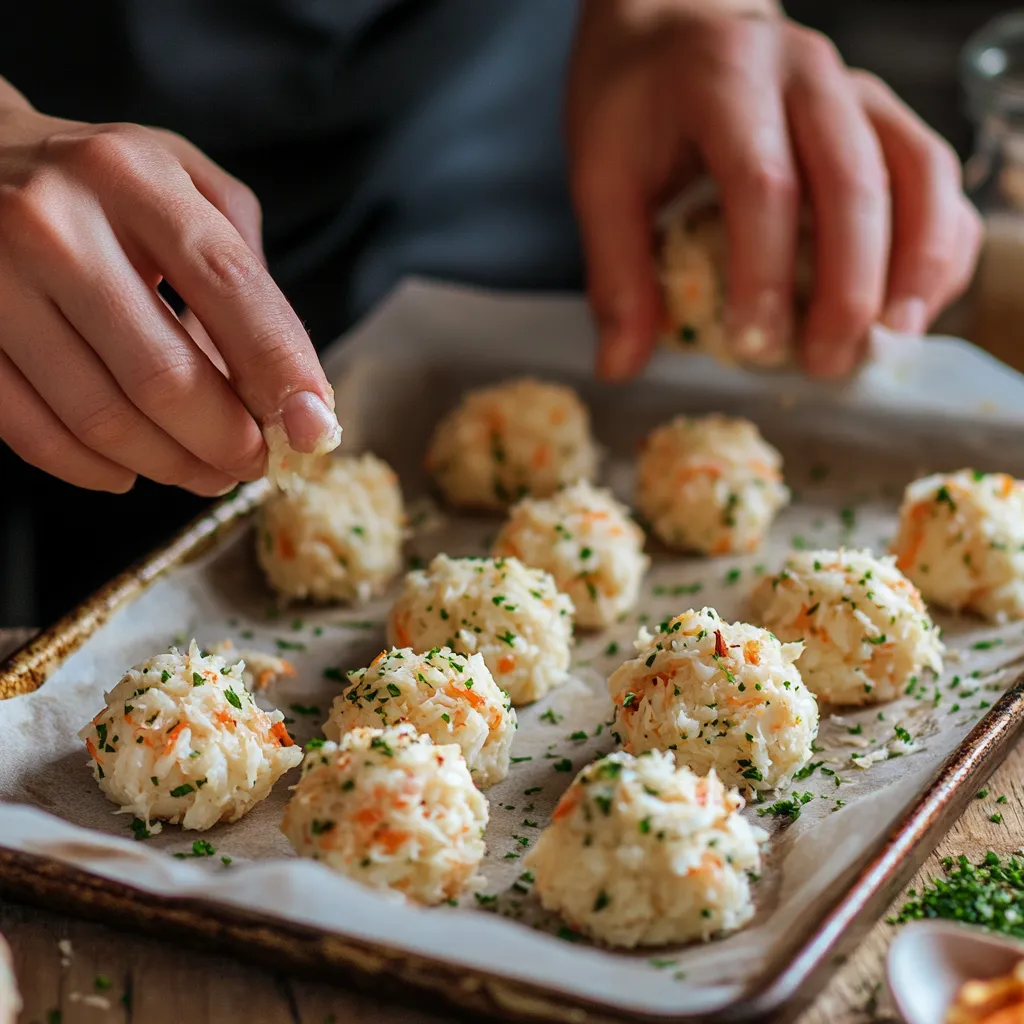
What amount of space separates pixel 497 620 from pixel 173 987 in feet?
3.01

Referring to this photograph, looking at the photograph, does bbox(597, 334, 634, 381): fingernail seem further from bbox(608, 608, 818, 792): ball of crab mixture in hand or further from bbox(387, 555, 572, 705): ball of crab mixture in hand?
bbox(608, 608, 818, 792): ball of crab mixture in hand

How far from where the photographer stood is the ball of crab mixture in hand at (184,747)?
213 centimetres

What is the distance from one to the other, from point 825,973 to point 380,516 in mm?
1545

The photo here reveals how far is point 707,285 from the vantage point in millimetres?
3273

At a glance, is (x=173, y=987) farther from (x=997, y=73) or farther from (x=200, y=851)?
(x=997, y=73)

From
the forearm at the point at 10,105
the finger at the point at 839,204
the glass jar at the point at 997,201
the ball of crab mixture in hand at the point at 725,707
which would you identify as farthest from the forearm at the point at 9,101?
the glass jar at the point at 997,201

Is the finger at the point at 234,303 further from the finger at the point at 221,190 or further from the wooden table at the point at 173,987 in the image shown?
the wooden table at the point at 173,987

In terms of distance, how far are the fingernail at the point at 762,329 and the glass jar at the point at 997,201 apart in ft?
2.01

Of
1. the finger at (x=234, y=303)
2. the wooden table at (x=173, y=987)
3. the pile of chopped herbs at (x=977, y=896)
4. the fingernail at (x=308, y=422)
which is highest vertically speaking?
the finger at (x=234, y=303)

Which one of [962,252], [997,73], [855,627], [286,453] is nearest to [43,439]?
[286,453]

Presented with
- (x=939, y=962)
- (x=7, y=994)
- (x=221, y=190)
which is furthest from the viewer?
(x=221, y=190)

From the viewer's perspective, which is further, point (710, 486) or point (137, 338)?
point (710, 486)

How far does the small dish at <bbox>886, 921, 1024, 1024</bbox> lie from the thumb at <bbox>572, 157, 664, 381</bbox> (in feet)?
5.98

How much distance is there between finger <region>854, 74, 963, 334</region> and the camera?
3182 millimetres
